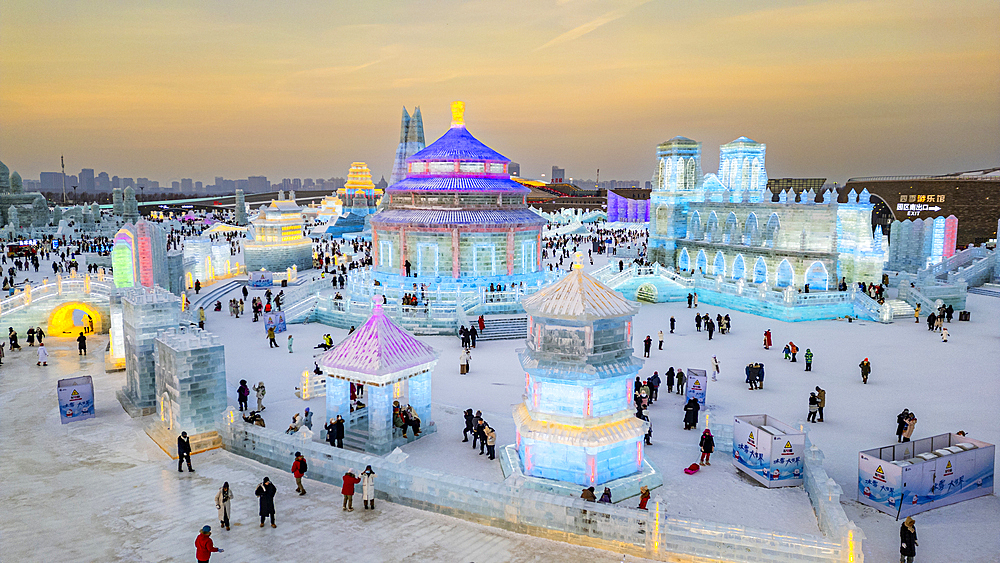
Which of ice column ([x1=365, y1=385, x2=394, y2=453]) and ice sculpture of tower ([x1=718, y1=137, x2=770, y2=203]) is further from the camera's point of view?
ice sculpture of tower ([x1=718, y1=137, x2=770, y2=203])

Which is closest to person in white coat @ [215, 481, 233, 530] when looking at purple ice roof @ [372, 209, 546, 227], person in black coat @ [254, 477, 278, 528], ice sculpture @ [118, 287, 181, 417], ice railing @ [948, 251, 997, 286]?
person in black coat @ [254, 477, 278, 528]

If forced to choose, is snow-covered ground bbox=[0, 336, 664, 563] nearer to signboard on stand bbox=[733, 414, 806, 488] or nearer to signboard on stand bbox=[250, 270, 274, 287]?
signboard on stand bbox=[733, 414, 806, 488]

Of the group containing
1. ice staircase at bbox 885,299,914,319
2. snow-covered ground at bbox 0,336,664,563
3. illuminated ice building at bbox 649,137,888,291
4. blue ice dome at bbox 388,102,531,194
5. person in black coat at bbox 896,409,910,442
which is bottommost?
snow-covered ground at bbox 0,336,664,563

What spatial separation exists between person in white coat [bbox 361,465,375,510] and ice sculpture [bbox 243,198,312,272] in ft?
127

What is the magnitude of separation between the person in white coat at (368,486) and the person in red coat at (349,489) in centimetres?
21

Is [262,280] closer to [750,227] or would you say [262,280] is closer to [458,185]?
[458,185]

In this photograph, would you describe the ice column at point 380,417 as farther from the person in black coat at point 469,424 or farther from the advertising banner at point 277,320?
the advertising banner at point 277,320

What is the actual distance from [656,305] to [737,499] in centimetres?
2406

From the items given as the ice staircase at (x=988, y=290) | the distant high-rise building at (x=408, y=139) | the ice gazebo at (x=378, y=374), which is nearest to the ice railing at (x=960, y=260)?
the ice staircase at (x=988, y=290)

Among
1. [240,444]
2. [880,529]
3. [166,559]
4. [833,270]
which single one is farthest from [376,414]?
[833,270]

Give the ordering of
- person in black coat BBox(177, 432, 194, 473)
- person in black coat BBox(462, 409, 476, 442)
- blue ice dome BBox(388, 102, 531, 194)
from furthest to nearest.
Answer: blue ice dome BBox(388, 102, 531, 194)
person in black coat BBox(462, 409, 476, 442)
person in black coat BBox(177, 432, 194, 473)

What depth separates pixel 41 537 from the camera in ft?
39.2

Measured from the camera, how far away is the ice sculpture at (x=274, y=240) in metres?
47.9

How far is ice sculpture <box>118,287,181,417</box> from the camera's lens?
1861 centimetres
